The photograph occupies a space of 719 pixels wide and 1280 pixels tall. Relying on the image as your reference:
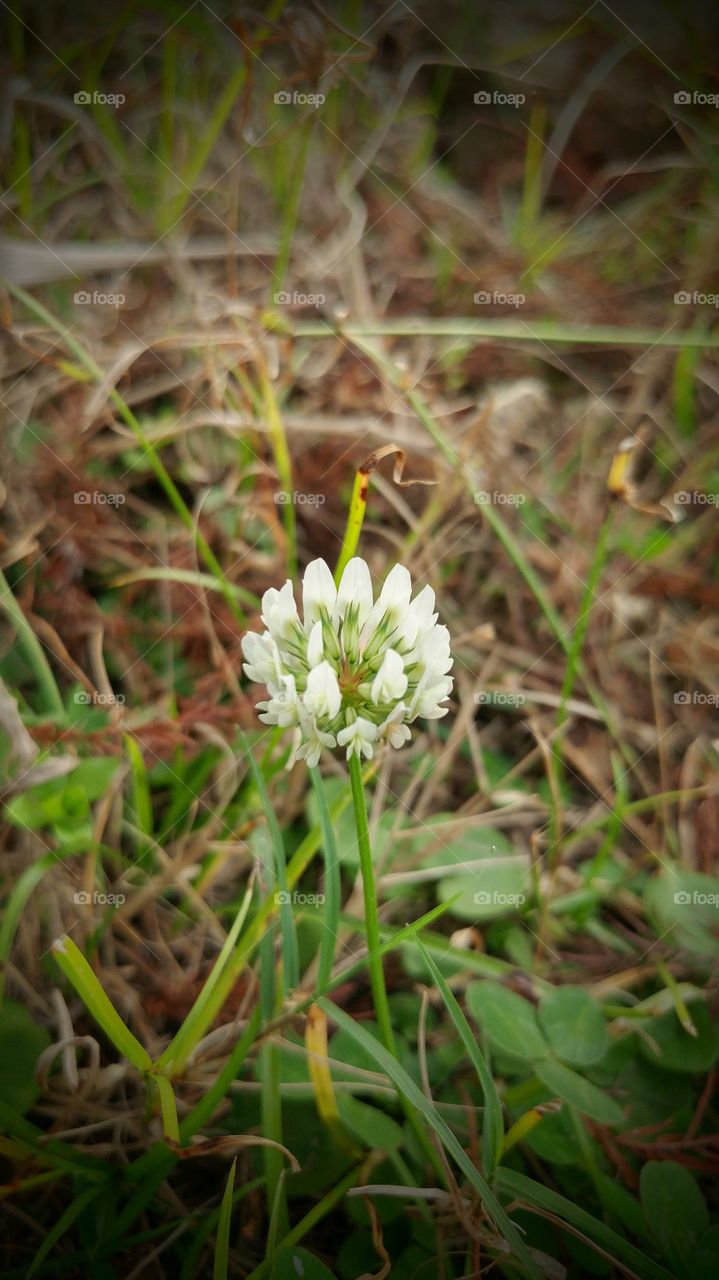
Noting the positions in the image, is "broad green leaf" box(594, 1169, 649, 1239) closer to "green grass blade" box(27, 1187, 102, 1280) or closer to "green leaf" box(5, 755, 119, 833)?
"green grass blade" box(27, 1187, 102, 1280)

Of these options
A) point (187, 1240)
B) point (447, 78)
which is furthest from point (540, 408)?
point (187, 1240)

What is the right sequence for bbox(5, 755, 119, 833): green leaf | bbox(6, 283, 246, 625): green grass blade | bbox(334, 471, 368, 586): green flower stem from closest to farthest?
bbox(334, 471, 368, 586): green flower stem
bbox(5, 755, 119, 833): green leaf
bbox(6, 283, 246, 625): green grass blade

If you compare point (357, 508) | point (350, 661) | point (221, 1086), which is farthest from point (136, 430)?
point (221, 1086)

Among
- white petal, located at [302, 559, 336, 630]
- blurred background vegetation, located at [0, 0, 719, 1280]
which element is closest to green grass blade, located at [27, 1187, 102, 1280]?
blurred background vegetation, located at [0, 0, 719, 1280]

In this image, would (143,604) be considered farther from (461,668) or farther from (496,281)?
(496,281)

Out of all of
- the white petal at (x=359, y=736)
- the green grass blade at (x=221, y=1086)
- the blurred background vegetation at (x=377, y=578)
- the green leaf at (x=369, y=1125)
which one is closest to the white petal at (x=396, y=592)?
the white petal at (x=359, y=736)

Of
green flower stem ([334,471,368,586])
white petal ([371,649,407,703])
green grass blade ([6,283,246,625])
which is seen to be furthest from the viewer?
green grass blade ([6,283,246,625])

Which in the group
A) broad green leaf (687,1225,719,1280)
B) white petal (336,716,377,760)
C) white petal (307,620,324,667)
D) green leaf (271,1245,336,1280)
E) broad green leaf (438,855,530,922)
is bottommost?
broad green leaf (687,1225,719,1280)

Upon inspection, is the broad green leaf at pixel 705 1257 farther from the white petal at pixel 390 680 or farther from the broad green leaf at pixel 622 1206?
the white petal at pixel 390 680
